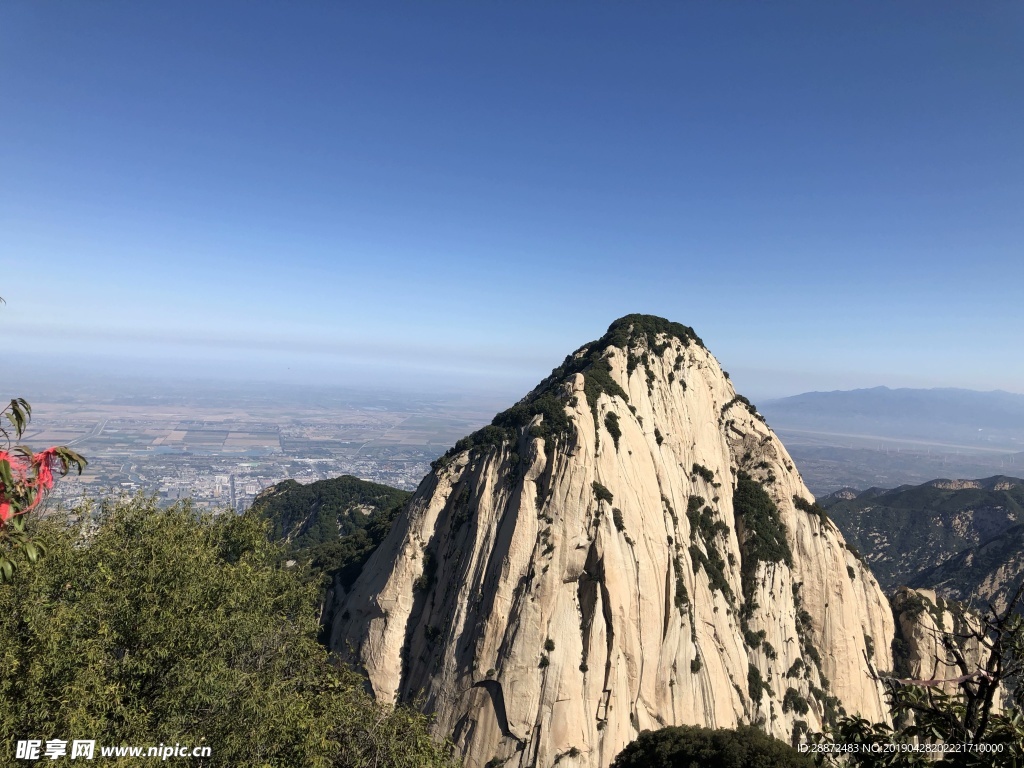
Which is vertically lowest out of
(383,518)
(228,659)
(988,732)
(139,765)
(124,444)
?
(124,444)

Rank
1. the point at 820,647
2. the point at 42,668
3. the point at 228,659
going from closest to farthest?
the point at 42,668, the point at 228,659, the point at 820,647

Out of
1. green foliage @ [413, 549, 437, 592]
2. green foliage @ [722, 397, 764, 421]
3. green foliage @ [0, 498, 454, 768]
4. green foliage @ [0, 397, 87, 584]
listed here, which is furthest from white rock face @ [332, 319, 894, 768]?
green foliage @ [0, 397, 87, 584]

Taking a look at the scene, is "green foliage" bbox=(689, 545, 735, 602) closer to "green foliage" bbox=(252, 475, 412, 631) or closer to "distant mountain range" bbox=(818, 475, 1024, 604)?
"green foliage" bbox=(252, 475, 412, 631)

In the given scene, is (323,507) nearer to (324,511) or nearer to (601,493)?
(324,511)

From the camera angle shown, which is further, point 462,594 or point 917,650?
point 917,650

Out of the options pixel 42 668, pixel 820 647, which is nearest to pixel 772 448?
pixel 820 647

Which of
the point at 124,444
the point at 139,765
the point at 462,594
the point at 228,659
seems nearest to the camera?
the point at 139,765

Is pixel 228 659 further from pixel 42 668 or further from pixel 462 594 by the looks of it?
pixel 462 594
